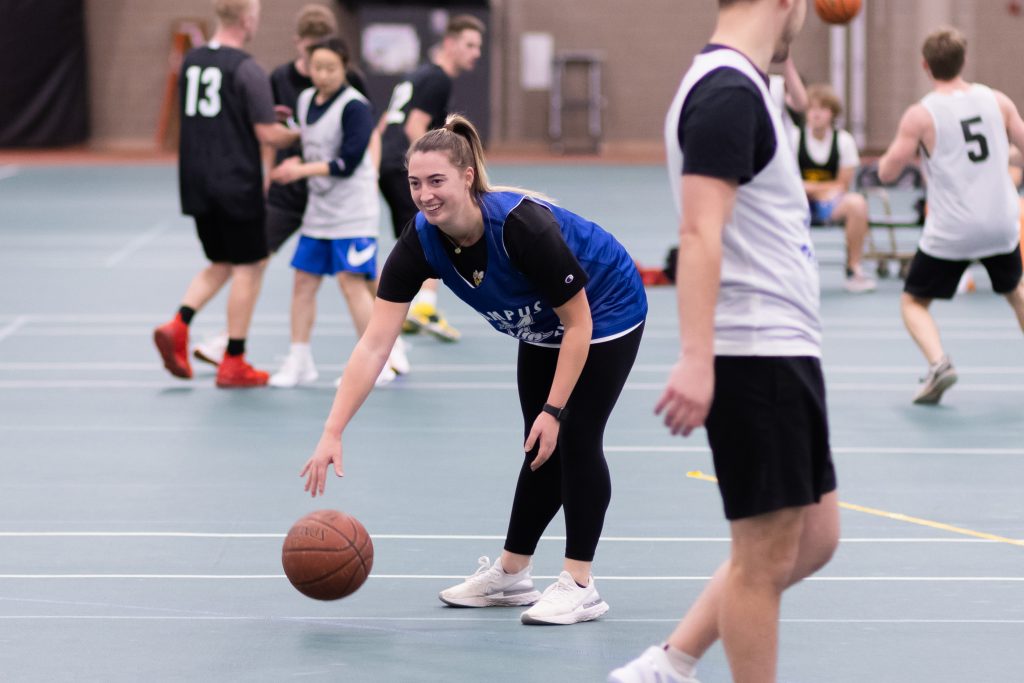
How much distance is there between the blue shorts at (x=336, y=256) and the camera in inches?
303

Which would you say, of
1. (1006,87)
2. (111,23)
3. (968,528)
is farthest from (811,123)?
(111,23)

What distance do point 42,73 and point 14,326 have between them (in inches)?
663

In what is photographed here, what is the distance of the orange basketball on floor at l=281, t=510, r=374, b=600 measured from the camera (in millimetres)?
4027

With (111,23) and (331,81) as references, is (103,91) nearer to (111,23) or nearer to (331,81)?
(111,23)

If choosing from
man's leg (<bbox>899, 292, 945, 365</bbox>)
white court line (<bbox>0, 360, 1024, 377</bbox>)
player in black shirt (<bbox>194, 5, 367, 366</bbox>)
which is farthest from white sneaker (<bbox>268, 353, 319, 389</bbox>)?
man's leg (<bbox>899, 292, 945, 365</bbox>)

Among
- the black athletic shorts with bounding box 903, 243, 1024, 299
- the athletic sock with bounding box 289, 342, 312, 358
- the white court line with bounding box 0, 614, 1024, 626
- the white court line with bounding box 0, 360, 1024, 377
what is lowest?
the white court line with bounding box 0, 360, 1024, 377

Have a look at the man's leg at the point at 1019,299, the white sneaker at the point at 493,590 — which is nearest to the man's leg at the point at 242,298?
Result: the white sneaker at the point at 493,590

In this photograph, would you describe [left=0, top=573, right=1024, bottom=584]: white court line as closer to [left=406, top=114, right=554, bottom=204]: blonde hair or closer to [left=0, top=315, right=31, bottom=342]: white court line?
[left=406, top=114, right=554, bottom=204]: blonde hair

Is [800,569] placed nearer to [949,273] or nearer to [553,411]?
[553,411]

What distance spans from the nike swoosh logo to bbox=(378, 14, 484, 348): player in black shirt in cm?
57

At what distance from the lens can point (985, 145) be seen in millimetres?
7145

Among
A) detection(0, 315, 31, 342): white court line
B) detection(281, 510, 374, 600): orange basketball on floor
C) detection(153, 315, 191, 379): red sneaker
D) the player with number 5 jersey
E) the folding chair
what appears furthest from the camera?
the folding chair

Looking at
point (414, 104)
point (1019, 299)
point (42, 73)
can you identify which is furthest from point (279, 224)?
point (42, 73)

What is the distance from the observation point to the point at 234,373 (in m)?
7.73
